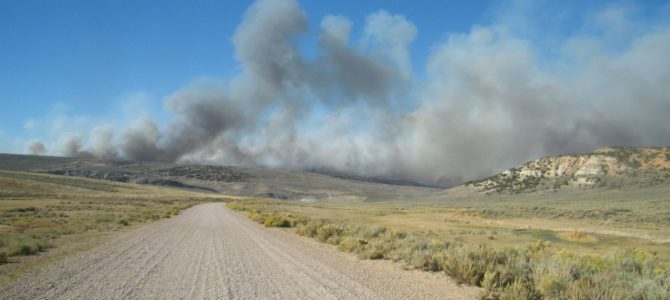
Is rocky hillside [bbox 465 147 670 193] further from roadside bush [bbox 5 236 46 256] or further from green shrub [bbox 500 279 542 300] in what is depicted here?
roadside bush [bbox 5 236 46 256]

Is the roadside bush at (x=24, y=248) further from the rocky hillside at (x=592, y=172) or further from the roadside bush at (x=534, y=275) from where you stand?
the rocky hillside at (x=592, y=172)

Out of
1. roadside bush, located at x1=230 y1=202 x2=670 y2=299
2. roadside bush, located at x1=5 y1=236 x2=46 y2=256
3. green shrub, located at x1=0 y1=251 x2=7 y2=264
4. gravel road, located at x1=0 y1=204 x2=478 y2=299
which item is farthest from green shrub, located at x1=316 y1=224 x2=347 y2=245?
green shrub, located at x1=0 y1=251 x2=7 y2=264

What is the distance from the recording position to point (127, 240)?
21516 millimetres

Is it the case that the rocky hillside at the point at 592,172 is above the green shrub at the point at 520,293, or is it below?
above

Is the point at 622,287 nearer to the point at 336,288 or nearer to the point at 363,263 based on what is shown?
the point at 336,288

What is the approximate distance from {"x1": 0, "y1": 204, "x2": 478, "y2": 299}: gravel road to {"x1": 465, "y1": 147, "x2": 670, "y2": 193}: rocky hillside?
124356mm

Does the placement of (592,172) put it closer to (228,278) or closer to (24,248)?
(228,278)

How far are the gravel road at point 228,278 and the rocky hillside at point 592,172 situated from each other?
124356 mm

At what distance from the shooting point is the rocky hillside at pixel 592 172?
119 meters

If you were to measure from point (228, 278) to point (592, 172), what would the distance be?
150 metres

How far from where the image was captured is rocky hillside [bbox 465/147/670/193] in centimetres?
11900

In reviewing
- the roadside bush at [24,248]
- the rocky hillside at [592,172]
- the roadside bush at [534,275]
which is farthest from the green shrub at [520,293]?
the rocky hillside at [592,172]

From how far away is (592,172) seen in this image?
437 ft

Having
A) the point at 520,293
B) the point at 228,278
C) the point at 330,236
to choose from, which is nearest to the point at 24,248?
the point at 228,278
